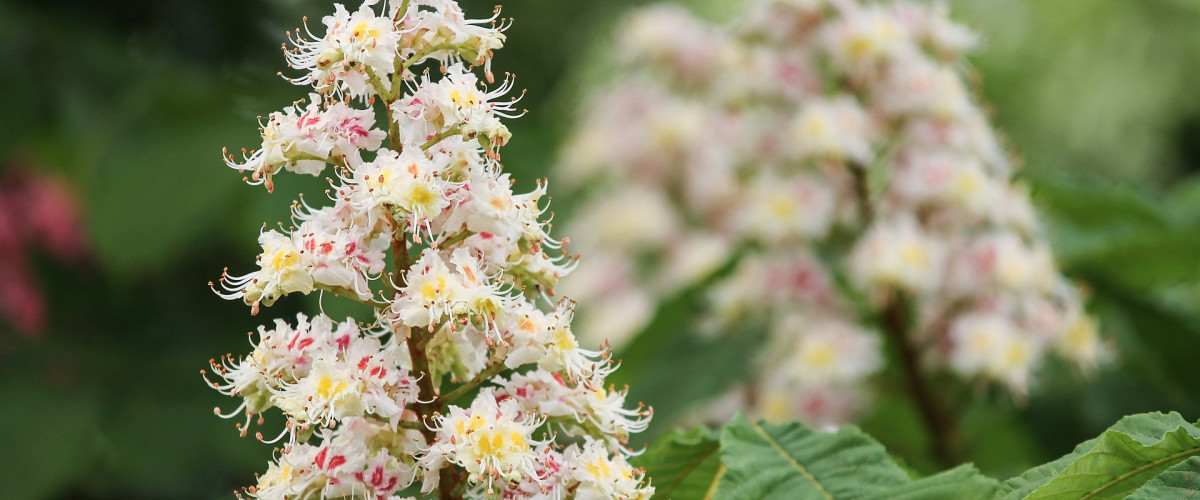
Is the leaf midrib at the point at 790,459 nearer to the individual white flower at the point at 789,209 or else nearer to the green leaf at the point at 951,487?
the green leaf at the point at 951,487

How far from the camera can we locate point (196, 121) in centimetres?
285

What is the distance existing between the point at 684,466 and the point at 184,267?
278cm

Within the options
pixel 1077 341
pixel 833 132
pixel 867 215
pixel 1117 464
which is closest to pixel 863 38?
pixel 833 132

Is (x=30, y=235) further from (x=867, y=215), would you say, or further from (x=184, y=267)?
(x=867, y=215)

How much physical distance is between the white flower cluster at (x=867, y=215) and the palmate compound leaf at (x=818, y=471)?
988 millimetres

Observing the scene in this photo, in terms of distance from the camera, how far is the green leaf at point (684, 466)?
4.17 ft

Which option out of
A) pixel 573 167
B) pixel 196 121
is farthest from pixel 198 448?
pixel 573 167

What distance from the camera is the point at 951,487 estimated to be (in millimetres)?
1118

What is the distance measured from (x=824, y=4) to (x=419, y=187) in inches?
62.7

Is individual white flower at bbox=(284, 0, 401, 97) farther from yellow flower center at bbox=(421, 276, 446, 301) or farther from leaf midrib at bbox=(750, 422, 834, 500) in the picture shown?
leaf midrib at bbox=(750, 422, 834, 500)

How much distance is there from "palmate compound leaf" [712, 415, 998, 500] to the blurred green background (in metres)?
0.86

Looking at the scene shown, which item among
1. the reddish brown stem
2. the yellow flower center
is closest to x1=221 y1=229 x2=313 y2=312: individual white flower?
the yellow flower center

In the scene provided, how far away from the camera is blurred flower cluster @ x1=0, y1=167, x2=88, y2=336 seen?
3.35 meters

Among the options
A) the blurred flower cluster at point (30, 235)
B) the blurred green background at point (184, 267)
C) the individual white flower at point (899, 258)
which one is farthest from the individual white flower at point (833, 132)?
the blurred flower cluster at point (30, 235)
